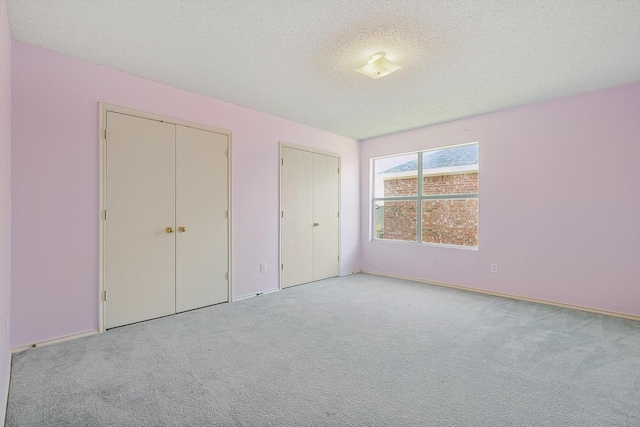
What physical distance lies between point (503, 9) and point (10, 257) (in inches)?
156

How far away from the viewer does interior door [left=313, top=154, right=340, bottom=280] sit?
486 centimetres

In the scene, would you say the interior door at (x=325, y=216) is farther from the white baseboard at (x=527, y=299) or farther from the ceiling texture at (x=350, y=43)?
the ceiling texture at (x=350, y=43)

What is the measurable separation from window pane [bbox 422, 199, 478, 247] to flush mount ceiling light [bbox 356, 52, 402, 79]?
2559 mm

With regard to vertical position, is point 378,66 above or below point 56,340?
above

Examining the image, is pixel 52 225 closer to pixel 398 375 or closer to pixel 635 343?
pixel 398 375

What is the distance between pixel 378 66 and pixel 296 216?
2507mm

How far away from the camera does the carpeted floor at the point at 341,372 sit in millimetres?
1668

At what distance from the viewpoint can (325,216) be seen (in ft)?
16.4

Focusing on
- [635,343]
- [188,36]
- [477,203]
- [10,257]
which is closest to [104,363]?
[10,257]

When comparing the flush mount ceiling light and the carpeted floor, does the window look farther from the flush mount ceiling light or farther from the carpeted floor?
the flush mount ceiling light

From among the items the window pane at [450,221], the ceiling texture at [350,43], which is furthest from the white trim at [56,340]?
the window pane at [450,221]

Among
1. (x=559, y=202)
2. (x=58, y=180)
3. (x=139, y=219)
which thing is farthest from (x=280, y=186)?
(x=559, y=202)

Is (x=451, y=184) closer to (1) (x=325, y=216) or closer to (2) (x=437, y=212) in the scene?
(2) (x=437, y=212)

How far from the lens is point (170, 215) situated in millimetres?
3275
